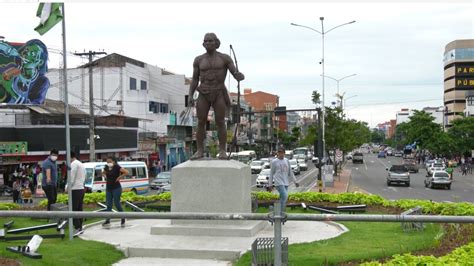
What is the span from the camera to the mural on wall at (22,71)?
3142 cm

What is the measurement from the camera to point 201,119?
12180 mm

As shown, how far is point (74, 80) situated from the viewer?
5512 centimetres

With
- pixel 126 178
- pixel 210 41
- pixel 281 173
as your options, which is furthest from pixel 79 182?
pixel 126 178

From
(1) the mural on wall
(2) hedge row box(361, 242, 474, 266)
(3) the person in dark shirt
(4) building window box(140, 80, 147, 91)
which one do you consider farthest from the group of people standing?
(4) building window box(140, 80, 147, 91)

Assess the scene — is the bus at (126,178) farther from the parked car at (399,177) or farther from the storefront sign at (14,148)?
the parked car at (399,177)

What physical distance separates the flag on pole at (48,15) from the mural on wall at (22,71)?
21.5 meters

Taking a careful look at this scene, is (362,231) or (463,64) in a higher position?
(463,64)

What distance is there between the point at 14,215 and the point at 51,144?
112ft

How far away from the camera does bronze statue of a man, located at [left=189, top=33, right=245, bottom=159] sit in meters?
11.8

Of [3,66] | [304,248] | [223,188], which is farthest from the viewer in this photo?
[3,66]

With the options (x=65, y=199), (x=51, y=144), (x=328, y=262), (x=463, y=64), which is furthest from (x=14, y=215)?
(x=463, y=64)

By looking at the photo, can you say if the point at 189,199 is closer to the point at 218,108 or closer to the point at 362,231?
the point at 218,108

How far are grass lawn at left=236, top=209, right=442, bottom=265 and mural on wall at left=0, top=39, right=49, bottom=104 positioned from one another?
82.4 feet

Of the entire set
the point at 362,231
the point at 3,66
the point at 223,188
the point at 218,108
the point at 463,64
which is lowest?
the point at 362,231
